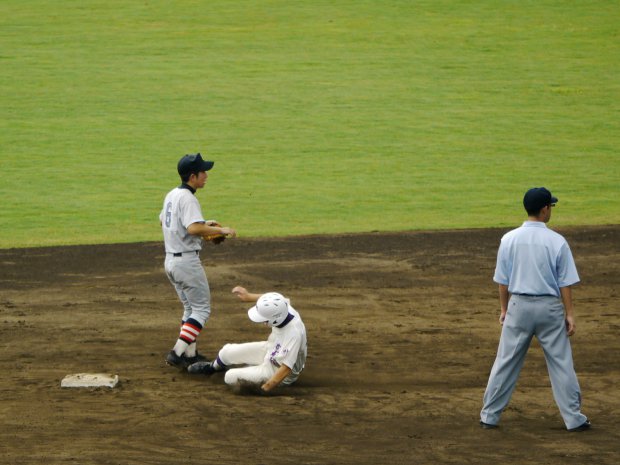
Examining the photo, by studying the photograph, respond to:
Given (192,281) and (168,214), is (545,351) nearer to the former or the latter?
(192,281)

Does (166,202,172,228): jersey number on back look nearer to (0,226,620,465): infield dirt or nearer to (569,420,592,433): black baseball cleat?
(0,226,620,465): infield dirt

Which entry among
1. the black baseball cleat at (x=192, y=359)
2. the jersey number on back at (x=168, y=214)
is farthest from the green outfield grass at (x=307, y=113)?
the black baseball cleat at (x=192, y=359)

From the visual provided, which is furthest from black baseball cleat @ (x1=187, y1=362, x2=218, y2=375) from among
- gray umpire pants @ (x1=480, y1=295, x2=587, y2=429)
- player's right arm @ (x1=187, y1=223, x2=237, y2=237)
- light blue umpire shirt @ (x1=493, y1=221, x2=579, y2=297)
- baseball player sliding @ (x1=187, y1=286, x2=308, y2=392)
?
light blue umpire shirt @ (x1=493, y1=221, x2=579, y2=297)

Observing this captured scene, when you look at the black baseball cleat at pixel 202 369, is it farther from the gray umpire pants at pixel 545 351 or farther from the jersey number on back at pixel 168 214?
the gray umpire pants at pixel 545 351

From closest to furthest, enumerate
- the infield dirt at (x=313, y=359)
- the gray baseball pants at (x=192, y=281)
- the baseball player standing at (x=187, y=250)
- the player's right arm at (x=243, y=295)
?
1. the infield dirt at (x=313, y=359)
2. the player's right arm at (x=243, y=295)
3. the baseball player standing at (x=187, y=250)
4. the gray baseball pants at (x=192, y=281)

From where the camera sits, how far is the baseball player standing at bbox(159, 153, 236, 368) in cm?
912

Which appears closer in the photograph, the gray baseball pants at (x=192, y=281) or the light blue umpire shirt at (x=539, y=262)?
the light blue umpire shirt at (x=539, y=262)

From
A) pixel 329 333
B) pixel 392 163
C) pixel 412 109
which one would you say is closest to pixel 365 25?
pixel 412 109

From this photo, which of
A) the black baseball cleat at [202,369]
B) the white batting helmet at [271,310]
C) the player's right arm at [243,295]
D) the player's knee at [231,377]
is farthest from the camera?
the black baseball cleat at [202,369]

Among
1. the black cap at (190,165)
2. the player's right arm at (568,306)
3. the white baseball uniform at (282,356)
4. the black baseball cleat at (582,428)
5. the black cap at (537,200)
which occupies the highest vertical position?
the black cap at (190,165)

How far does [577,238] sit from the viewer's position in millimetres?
15242

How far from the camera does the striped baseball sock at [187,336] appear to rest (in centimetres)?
916

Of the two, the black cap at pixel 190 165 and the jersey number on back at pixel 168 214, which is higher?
the black cap at pixel 190 165

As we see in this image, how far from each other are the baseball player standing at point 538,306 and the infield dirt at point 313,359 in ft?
0.94
